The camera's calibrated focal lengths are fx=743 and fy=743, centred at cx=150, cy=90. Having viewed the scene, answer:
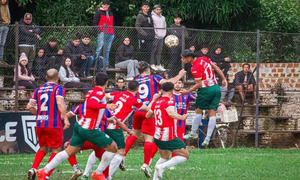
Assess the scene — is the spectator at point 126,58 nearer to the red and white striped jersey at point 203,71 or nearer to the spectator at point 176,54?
the spectator at point 176,54

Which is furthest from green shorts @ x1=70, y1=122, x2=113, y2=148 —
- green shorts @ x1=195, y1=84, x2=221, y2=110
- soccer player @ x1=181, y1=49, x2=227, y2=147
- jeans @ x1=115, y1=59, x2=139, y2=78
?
jeans @ x1=115, y1=59, x2=139, y2=78

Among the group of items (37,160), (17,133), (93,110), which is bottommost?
(17,133)

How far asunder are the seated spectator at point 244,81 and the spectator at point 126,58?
3183 millimetres

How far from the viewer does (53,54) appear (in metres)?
19.0

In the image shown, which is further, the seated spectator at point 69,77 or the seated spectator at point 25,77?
the seated spectator at point 69,77

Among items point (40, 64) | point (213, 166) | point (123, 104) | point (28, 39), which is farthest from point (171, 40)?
point (123, 104)

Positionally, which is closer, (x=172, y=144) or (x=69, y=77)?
(x=172, y=144)

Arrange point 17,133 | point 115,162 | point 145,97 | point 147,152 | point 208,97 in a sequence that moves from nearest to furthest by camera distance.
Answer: point 115,162
point 147,152
point 145,97
point 208,97
point 17,133

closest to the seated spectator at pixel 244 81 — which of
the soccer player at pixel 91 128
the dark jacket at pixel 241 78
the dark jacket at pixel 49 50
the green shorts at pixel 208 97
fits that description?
the dark jacket at pixel 241 78

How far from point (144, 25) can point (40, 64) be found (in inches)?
135

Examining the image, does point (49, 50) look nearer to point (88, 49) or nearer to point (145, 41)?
point (88, 49)

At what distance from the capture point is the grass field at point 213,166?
13484mm

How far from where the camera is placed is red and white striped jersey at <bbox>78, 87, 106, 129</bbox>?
11.7 m

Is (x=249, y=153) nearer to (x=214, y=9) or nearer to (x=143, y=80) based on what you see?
(x=143, y=80)
